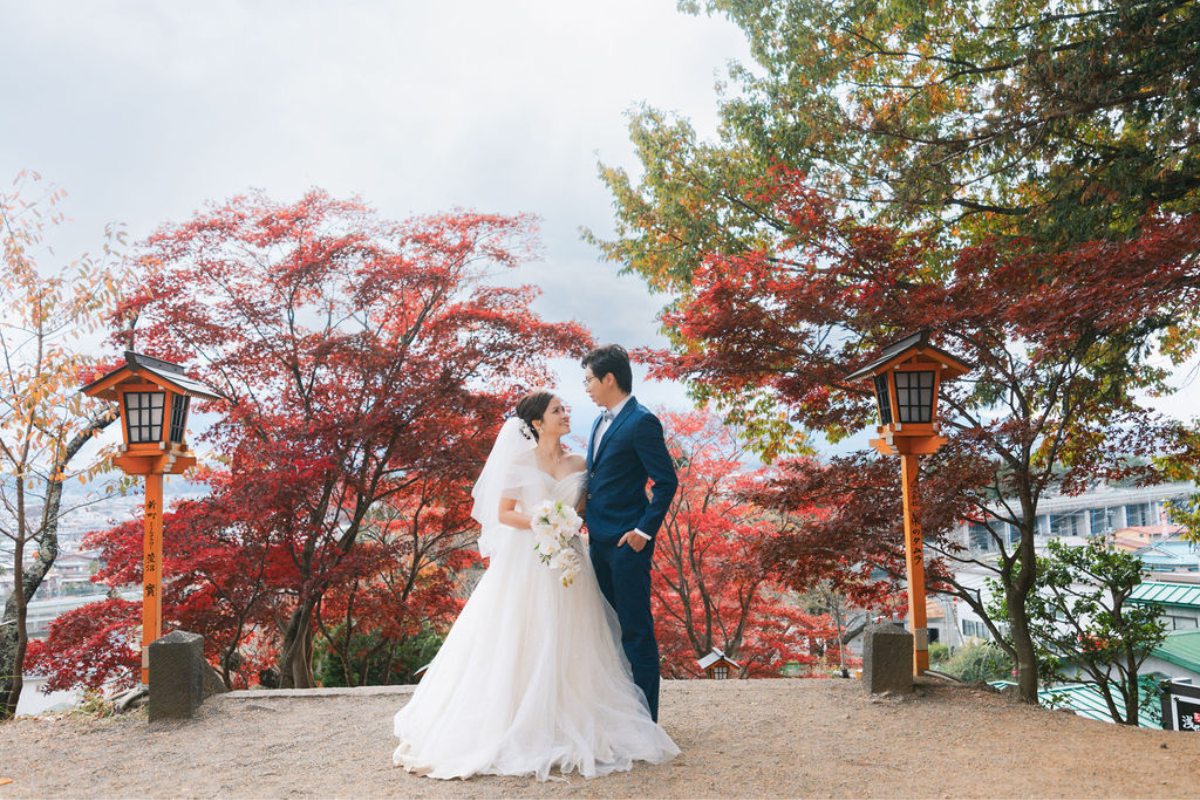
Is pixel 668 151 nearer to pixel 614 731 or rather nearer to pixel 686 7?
pixel 686 7

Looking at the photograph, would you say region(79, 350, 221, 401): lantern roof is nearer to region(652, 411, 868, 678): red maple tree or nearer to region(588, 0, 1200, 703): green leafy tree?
region(588, 0, 1200, 703): green leafy tree

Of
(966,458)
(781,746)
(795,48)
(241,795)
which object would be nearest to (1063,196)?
(966,458)

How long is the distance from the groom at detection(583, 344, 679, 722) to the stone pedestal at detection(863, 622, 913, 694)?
5.70 feet

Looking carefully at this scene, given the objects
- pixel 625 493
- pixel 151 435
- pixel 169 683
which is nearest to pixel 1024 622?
pixel 625 493

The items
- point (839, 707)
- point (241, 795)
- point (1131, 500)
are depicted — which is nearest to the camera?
point (241, 795)

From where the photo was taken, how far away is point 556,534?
342cm

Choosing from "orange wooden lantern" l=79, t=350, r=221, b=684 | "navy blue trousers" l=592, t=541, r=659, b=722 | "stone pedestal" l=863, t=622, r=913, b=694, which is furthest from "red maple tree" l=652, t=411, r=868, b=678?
"orange wooden lantern" l=79, t=350, r=221, b=684

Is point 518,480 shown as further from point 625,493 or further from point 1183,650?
point 1183,650

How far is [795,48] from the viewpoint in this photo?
345 inches

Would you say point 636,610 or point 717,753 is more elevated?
point 636,610

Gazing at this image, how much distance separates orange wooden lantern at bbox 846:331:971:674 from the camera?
180 inches

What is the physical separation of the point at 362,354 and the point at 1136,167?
6.91 metres

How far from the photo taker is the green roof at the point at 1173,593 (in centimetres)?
1027

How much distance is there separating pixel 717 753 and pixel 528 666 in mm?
1009
